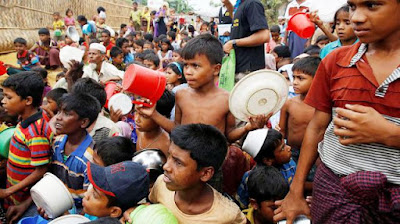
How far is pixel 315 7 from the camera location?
13.8 ft

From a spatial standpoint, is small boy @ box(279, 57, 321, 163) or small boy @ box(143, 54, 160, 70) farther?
small boy @ box(143, 54, 160, 70)

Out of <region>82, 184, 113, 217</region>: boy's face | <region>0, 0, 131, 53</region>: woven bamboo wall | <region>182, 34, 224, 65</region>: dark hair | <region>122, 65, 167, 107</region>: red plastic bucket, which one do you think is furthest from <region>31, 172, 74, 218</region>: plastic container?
<region>0, 0, 131, 53</region>: woven bamboo wall

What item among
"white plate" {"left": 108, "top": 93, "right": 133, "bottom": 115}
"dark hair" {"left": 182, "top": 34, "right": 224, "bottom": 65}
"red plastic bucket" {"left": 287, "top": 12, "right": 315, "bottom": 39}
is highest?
"red plastic bucket" {"left": 287, "top": 12, "right": 315, "bottom": 39}

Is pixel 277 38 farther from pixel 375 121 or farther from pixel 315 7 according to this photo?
pixel 375 121

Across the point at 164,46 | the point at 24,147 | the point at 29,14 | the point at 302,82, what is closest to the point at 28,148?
the point at 24,147

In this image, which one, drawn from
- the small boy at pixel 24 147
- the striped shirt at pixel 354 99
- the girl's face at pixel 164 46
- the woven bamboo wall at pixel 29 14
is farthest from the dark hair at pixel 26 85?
the woven bamboo wall at pixel 29 14

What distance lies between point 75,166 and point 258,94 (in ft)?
4.86

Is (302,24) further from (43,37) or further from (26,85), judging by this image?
(43,37)

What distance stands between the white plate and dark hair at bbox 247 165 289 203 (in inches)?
62.4

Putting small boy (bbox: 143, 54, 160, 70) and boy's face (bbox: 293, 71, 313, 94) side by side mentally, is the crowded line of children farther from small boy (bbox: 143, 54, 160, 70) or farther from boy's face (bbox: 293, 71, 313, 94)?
small boy (bbox: 143, 54, 160, 70)

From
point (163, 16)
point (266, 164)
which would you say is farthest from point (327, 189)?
point (163, 16)

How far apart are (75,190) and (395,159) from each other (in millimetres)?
2150

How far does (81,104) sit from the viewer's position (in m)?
2.65

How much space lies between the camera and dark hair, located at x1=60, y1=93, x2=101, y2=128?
2.61m
